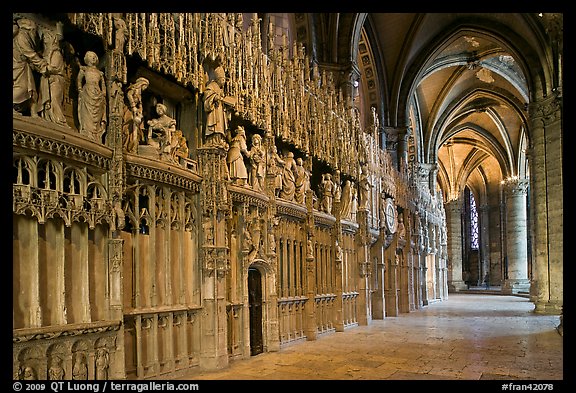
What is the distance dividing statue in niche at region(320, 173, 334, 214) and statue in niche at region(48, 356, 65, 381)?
10.1m

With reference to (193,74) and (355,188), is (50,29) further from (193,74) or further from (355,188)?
(355,188)

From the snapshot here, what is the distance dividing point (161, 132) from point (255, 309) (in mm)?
4741

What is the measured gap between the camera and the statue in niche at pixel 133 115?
29.5 ft

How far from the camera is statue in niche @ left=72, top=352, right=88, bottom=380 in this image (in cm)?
741

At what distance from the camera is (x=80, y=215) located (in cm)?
766

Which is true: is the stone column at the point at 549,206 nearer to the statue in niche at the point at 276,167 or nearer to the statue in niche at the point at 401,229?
the statue in niche at the point at 401,229

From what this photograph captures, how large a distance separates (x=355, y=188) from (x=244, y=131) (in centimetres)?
740

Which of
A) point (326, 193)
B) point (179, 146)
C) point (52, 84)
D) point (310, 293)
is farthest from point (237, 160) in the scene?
point (326, 193)

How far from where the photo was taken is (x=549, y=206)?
20422 mm

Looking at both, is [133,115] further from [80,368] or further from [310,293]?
[310,293]

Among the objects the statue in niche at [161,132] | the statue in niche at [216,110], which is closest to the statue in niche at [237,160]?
the statue in niche at [216,110]

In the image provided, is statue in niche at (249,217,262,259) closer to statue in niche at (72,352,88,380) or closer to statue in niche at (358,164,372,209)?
statue in niche at (72,352,88,380)

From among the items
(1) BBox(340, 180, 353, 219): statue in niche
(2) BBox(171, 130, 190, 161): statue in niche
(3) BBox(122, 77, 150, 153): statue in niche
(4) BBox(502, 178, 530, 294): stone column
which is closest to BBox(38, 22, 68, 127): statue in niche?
(3) BBox(122, 77, 150, 153): statue in niche

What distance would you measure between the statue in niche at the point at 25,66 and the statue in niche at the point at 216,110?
369 centimetres
